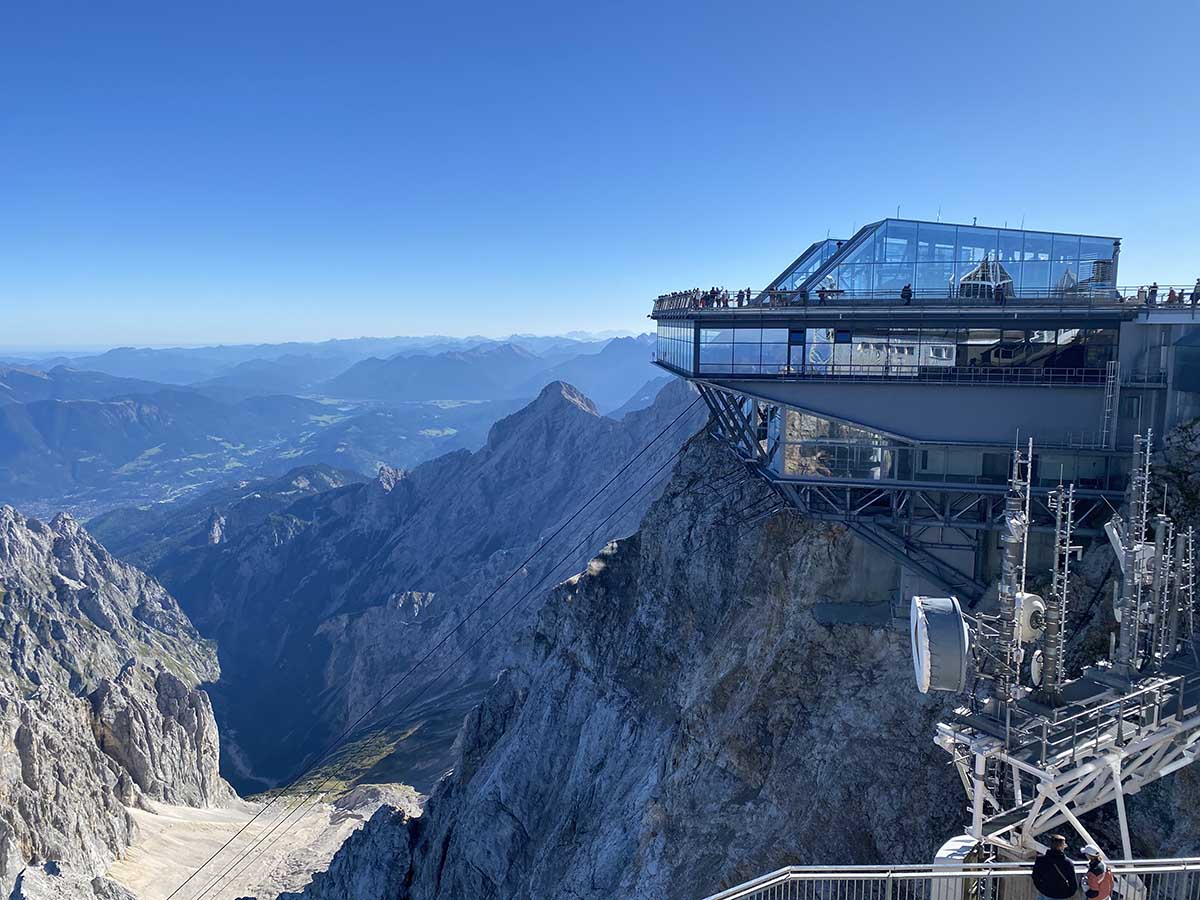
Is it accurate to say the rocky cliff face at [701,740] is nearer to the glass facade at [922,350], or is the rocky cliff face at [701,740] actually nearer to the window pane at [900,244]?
Answer: the glass facade at [922,350]

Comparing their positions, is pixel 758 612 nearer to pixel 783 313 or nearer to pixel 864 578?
pixel 864 578

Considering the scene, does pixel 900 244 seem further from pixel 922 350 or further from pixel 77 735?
pixel 77 735

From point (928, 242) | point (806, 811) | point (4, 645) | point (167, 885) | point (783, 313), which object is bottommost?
point (167, 885)

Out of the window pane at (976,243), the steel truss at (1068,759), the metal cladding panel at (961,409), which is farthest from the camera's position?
the window pane at (976,243)

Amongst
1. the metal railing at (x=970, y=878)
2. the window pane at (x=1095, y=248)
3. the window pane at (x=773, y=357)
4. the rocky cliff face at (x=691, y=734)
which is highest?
the window pane at (x=1095, y=248)

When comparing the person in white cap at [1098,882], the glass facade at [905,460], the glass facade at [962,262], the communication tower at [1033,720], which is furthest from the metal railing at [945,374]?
the person in white cap at [1098,882]

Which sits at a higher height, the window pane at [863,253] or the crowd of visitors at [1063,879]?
the window pane at [863,253]

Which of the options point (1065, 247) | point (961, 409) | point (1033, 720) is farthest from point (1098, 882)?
point (1065, 247)

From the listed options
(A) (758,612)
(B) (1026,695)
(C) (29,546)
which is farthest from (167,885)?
(C) (29,546)
